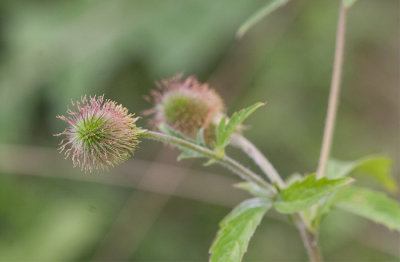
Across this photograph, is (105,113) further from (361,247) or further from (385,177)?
(361,247)

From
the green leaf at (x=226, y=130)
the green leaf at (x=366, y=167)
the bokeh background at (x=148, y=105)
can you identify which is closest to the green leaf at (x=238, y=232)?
the green leaf at (x=226, y=130)

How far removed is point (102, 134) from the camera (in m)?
1.61

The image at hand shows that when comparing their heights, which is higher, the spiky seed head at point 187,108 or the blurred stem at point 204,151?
the spiky seed head at point 187,108

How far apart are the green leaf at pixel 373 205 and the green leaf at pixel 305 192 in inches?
15.4

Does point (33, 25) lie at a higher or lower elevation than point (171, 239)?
higher

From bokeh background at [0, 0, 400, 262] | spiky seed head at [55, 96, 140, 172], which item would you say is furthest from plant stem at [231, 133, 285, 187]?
bokeh background at [0, 0, 400, 262]

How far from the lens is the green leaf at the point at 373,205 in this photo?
2.01 m

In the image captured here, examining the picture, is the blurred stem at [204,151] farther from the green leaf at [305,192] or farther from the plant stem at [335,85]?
the plant stem at [335,85]

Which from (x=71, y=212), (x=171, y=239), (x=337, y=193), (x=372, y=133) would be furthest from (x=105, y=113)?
(x=372, y=133)

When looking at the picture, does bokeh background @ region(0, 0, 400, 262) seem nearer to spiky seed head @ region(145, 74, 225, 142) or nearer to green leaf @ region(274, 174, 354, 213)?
spiky seed head @ region(145, 74, 225, 142)

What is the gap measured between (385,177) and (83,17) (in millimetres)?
3092

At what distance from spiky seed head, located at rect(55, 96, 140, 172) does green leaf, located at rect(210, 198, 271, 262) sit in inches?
17.2

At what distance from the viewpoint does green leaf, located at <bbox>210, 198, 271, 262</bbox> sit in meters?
1.62

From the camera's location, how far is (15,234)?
415cm
